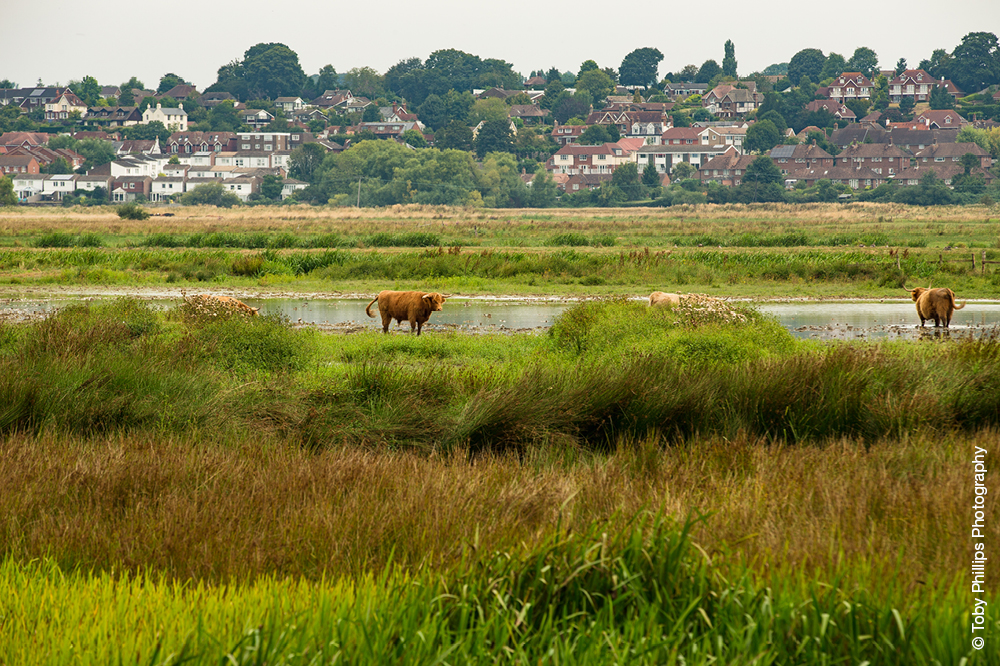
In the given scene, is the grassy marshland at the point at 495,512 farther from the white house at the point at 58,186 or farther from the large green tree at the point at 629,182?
the white house at the point at 58,186

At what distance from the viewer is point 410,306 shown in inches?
673

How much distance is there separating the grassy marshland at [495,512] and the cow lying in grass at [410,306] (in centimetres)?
763

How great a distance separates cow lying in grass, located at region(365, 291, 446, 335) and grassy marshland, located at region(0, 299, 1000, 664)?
7.63 m

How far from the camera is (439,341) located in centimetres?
1522

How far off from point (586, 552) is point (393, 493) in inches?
63.7

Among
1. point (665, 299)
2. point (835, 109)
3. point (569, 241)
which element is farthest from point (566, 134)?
point (665, 299)

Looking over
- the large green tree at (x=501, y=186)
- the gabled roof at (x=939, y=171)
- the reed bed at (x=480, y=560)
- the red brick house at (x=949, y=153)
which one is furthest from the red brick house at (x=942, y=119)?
the reed bed at (x=480, y=560)

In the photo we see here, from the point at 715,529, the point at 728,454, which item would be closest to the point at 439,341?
the point at 728,454

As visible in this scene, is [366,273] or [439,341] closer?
[439,341]

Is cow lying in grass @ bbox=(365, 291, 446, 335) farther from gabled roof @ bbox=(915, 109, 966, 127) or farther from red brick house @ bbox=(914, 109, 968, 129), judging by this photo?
gabled roof @ bbox=(915, 109, 966, 127)

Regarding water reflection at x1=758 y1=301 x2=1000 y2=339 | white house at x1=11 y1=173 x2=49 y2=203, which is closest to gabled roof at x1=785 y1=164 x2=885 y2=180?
white house at x1=11 y1=173 x2=49 y2=203

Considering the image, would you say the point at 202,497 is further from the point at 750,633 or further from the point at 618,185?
the point at 618,185

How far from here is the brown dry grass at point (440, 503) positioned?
13.5 feet

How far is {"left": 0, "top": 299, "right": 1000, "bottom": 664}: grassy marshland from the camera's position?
331cm
